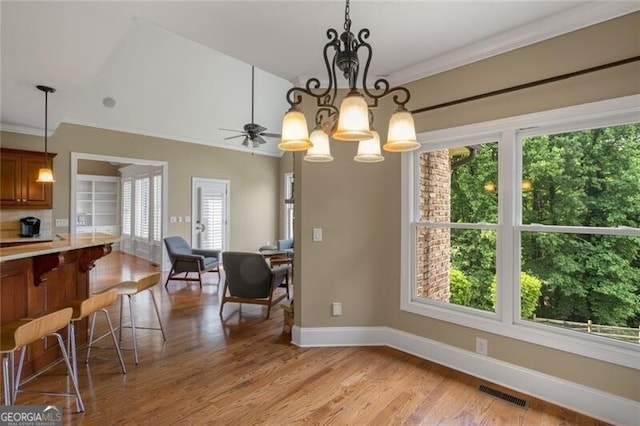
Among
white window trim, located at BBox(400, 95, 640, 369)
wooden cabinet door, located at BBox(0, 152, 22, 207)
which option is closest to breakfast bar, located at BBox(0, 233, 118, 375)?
white window trim, located at BBox(400, 95, 640, 369)

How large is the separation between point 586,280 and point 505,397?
1028 millimetres

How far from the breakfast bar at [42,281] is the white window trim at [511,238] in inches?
117

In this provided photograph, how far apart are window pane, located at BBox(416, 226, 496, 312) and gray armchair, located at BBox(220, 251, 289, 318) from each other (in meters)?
1.91

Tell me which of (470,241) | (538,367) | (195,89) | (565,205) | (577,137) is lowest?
(538,367)

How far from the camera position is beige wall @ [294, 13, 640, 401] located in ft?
7.80

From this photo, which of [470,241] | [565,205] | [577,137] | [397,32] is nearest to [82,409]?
[470,241]

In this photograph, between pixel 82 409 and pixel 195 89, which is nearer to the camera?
pixel 82 409

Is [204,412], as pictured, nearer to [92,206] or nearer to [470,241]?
[470,241]

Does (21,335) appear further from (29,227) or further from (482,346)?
(29,227)

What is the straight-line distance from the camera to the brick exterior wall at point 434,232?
122 inches

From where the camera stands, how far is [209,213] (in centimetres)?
790

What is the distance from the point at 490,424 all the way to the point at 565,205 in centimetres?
162

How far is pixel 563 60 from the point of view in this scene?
2.29m

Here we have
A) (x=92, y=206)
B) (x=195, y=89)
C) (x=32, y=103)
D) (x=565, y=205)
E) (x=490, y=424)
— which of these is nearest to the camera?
(x=490, y=424)
